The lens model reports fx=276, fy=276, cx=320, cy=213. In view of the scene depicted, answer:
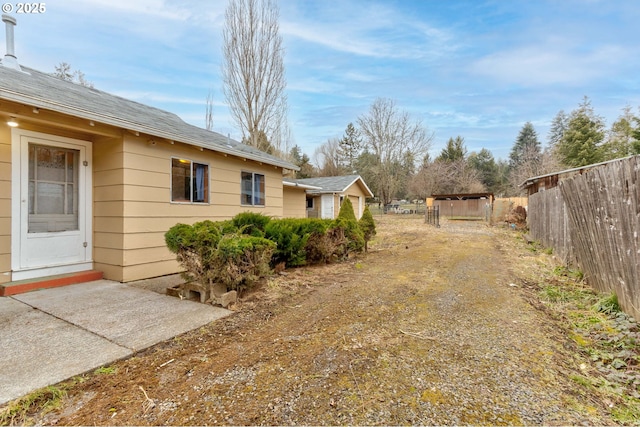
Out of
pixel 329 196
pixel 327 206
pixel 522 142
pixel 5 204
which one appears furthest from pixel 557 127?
pixel 5 204

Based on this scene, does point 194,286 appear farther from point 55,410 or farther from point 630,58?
point 630,58

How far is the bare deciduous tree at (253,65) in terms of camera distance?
13695mm

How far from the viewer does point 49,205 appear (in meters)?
4.64

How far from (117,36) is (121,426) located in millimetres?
9935

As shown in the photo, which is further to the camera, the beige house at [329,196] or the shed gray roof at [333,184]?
the beige house at [329,196]

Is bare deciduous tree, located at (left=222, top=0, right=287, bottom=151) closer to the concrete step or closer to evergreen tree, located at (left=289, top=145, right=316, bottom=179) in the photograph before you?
the concrete step

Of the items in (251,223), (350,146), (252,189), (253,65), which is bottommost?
(251,223)

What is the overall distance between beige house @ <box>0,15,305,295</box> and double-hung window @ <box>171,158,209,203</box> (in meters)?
0.02

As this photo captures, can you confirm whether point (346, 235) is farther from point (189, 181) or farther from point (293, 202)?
point (293, 202)

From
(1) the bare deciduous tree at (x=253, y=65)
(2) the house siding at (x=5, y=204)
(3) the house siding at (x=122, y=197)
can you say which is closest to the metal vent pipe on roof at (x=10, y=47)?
(3) the house siding at (x=122, y=197)

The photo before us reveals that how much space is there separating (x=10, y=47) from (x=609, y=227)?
10848 mm

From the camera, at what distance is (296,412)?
1.77 metres

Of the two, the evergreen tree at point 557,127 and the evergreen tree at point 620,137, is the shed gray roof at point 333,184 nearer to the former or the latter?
the evergreen tree at point 620,137

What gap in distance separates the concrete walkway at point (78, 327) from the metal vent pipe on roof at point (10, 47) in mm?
4766
